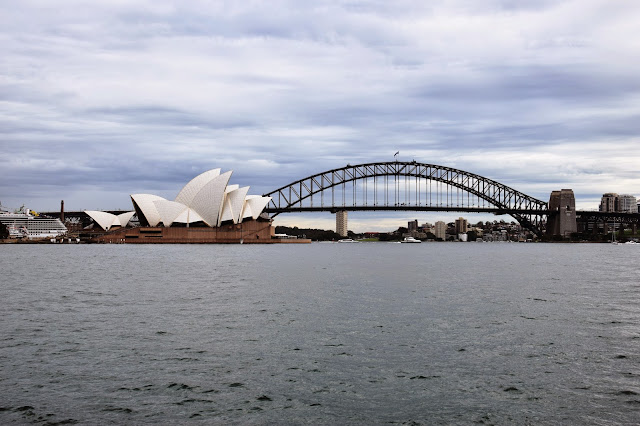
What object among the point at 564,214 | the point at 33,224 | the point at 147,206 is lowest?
the point at 33,224

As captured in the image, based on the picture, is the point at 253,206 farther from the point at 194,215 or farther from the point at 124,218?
the point at 124,218

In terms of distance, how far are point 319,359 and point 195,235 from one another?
107m

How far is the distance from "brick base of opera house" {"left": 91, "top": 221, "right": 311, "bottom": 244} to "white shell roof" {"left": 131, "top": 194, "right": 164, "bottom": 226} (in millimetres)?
2194

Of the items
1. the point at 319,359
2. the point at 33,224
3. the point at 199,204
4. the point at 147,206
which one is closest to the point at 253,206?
the point at 199,204

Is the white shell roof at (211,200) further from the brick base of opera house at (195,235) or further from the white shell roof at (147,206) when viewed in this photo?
the white shell roof at (147,206)

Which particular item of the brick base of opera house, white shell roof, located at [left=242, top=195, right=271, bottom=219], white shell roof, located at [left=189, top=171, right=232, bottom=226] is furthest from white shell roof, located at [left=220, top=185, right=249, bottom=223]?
white shell roof, located at [left=242, top=195, right=271, bottom=219]

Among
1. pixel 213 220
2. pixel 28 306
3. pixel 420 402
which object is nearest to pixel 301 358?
pixel 420 402

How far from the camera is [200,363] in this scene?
12.6 m

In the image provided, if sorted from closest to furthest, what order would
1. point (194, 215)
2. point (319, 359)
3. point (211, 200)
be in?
point (319, 359)
point (211, 200)
point (194, 215)

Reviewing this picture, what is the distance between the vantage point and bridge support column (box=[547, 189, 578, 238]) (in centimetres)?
15425

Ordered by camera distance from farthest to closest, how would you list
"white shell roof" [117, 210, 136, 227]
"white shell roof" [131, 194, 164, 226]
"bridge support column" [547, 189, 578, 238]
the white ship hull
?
"bridge support column" [547, 189, 578, 238], "white shell roof" [117, 210, 136, 227], the white ship hull, "white shell roof" [131, 194, 164, 226]

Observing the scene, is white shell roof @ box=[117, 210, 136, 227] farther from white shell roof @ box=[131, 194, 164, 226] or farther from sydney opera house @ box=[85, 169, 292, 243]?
white shell roof @ box=[131, 194, 164, 226]

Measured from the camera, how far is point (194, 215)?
11538cm

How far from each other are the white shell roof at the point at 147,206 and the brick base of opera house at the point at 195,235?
2.19 metres
